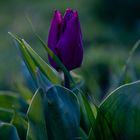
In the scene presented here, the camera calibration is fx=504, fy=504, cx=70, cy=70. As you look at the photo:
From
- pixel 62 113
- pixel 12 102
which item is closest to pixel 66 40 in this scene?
pixel 62 113

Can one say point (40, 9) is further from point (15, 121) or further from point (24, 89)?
point (15, 121)

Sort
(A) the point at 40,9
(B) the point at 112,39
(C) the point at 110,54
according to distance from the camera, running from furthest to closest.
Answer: (A) the point at 40,9
(B) the point at 112,39
(C) the point at 110,54

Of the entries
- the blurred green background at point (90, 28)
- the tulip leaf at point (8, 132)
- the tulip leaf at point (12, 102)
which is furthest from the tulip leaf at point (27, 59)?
the blurred green background at point (90, 28)

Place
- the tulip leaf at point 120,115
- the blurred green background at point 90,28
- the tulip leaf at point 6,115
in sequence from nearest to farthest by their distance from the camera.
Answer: the tulip leaf at point 120,115 < the tulip leaf at point 6,115 < the blurred green background at point 90,28

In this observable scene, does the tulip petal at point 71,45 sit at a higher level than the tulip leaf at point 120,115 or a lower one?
higher

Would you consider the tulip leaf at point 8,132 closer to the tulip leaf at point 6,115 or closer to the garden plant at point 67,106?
the garden plant at point 67,106

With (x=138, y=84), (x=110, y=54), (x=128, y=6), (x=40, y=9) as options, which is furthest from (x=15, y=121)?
(x=40, y=9)

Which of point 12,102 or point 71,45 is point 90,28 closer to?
point 12,102
